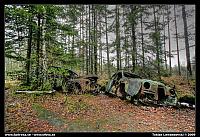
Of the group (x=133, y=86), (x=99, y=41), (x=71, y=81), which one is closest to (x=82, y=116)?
(x=71, y=81)

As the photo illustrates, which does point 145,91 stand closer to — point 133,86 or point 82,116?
point 133,86

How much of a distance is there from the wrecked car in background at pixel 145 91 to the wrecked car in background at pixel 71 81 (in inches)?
21.9

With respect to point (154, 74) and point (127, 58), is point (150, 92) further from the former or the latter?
point (127, 58)

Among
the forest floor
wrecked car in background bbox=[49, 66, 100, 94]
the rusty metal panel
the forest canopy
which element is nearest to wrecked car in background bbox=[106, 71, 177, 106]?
the rusty metal panel

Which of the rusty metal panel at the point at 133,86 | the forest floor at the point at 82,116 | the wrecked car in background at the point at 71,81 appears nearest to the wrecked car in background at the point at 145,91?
the rusty metal panel at the point at 133,86

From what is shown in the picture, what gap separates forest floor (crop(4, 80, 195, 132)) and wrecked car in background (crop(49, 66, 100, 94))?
52cm

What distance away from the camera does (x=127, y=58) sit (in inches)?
311

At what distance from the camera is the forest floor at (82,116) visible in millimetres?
6359

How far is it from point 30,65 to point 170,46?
12.6 ft

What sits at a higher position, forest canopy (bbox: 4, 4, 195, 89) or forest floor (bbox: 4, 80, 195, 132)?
forest canopy (bbox: 4, 4, 195, 89)

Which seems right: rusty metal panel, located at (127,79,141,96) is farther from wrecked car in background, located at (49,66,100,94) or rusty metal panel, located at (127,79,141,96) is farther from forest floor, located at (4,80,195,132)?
wrecked car in background, located at (49,66,100,94)

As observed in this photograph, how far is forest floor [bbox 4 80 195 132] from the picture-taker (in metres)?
6.36

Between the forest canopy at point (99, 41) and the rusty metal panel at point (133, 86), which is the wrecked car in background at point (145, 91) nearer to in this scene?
the rusty metal panel at point (133, 86)

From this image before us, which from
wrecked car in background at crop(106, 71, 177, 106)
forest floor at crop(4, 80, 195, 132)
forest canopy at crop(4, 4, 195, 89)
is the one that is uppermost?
forest canopy at crop(4, 4, 195, 89)
